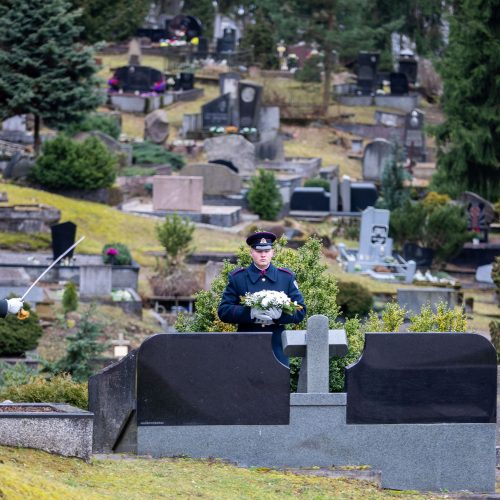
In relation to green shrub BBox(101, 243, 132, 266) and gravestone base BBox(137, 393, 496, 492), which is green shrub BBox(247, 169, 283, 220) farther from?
gravestone base BBox(137, 393, 496, 492)

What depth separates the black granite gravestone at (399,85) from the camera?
68688 millimetres

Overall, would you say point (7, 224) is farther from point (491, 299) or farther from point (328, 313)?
point (328, 313)

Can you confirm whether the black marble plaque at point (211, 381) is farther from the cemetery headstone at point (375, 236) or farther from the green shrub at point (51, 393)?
the cemetery headstone at point (375, 236)

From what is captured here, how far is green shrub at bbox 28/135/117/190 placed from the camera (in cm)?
4012

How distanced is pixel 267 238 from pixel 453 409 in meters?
1.86

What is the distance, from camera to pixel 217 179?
44469mm

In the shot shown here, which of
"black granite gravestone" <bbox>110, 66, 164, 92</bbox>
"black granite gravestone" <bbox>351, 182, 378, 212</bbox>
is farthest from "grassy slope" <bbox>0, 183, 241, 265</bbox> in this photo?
"black granite gravestone" <bbox>110, 66, 164, 92</bbox>

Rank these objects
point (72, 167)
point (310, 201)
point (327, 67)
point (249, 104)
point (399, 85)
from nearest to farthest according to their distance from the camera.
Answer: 1. point (72, 167)
2. point (310, 201)
3. point (249, 104)
4. point (327, 67)
5. point (399, 85)

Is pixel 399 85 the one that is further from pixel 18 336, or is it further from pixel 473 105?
pixel 18 336

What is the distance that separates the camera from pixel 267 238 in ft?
40.2

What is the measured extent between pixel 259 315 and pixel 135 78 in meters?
50.0

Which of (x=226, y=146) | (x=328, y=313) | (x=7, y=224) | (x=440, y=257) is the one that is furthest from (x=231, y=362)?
(x=226, y=146)

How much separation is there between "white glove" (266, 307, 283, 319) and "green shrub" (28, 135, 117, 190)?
28.3 m

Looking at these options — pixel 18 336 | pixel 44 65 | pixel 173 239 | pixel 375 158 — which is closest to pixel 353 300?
pixel 173 239
